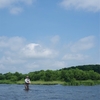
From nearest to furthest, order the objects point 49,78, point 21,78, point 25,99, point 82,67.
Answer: point 25,99 < point 49,78 < point 21,78 < point 82,67

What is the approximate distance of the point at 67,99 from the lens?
34.2 metres

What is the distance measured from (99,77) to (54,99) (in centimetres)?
8877

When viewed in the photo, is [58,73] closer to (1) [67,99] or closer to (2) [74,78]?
(2) [74,78]

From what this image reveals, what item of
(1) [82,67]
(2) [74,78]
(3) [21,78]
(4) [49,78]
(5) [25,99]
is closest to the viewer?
(5) [25,99]

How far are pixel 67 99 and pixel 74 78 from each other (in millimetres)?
83611

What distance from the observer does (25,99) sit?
1326 inches

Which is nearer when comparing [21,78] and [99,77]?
[99,77]

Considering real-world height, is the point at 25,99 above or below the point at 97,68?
below

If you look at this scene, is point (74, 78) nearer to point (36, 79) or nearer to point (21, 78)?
point (36, 79)

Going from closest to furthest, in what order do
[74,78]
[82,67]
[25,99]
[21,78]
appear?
[25,99] < [74,78] < [21,78] < [82,67]

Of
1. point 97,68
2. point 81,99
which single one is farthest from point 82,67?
point 81,99

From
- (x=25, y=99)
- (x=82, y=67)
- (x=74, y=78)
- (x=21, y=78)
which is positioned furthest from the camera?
(x=82, y=67)

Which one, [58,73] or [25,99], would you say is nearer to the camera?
[25,99]

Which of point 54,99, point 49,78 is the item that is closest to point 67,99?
point 54,99
